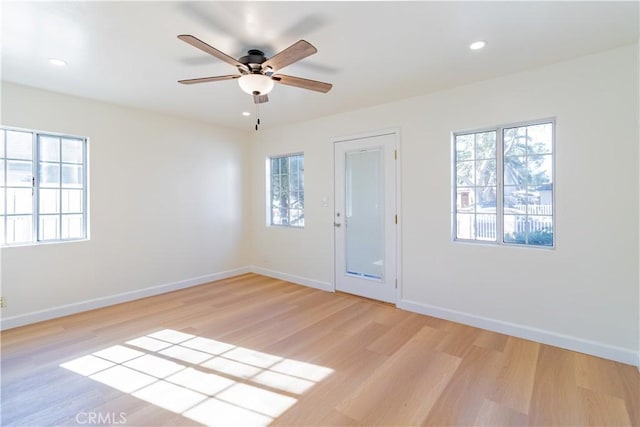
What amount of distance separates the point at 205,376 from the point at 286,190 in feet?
10.7

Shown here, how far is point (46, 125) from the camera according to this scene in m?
3.29

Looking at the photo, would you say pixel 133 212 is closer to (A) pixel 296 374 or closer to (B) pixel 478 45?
(A) pixel 296 374

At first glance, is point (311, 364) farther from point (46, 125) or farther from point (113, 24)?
point (46, 125)

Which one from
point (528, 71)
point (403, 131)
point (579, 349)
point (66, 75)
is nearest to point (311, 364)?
point (579, 349)

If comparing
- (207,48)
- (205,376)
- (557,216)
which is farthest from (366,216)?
(207,48)

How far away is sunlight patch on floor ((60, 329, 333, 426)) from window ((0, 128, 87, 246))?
1766 millimetres

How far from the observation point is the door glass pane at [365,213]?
3.89 metres

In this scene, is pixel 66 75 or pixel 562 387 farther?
pixel 66 75

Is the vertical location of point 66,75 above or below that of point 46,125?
above

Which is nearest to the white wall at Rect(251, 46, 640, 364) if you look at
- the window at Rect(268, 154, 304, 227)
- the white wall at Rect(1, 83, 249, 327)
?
the window at Rect(268, 154, 304, 227)

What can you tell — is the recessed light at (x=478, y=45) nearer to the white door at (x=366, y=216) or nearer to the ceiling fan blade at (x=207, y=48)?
the white door at (x=366, y=216)

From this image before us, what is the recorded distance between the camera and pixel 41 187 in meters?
3.35

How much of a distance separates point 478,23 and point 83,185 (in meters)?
4.37

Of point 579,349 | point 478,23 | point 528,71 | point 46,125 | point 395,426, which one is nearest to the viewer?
point 395,426
